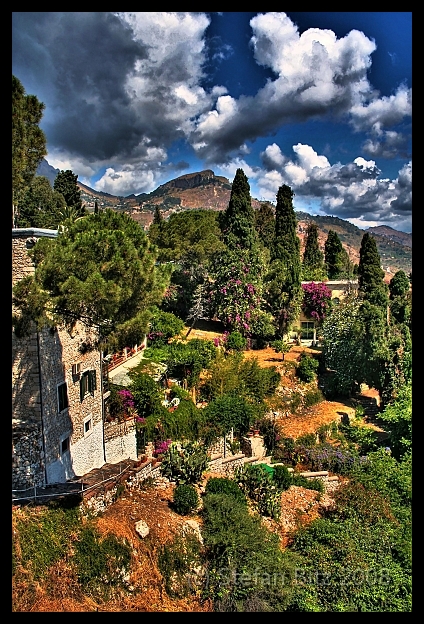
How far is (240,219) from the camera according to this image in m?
30.4

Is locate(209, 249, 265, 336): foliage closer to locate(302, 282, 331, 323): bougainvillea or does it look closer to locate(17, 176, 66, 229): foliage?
locate(302, 282, 331, 323): bougainvillea

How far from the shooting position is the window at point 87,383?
540 inches

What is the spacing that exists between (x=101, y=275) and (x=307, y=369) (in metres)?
18.0

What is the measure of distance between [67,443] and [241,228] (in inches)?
838

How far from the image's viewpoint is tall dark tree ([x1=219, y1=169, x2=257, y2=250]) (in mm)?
30453

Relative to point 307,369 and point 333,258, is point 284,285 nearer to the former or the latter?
point 307,369

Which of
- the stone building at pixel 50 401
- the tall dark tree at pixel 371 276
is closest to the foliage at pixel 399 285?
the tall dark tree at pixel 371 276

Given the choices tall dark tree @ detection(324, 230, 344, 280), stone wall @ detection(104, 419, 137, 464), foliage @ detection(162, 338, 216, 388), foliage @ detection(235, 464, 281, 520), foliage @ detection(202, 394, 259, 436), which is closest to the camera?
foliage @ detection(235, 464, 281, 520)

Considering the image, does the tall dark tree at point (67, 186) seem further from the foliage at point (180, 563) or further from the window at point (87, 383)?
the foliage at point (180, 563)

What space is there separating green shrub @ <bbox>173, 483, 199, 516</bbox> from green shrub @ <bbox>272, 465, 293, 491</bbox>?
352 centimetres

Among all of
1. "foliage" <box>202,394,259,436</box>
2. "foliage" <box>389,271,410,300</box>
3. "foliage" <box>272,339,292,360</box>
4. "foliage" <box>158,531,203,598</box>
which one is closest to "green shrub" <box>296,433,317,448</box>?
"foliage" <box>202,394,259,436</box>

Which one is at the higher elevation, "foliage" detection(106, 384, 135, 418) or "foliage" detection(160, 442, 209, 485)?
"foliage" detection(106, 384, 135, 418)

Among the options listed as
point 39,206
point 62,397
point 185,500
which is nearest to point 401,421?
point 185,500
